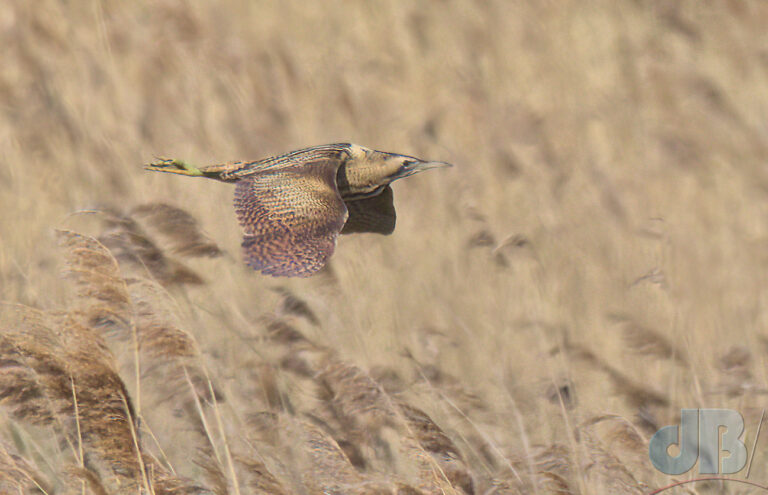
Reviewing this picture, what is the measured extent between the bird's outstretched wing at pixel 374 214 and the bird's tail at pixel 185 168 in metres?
0.32

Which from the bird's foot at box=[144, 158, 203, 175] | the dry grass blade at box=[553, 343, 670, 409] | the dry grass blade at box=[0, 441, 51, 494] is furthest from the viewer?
the dry grass blade at box=[553, 343, 670, 409]

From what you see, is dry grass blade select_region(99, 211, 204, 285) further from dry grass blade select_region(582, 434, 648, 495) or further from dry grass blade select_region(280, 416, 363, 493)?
dry grass blade select_region(582, 434, 648, 495)

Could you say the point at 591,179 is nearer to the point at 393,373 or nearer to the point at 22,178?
the point at 393,373

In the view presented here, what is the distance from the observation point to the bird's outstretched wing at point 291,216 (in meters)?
1.62

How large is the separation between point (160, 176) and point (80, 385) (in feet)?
2.37

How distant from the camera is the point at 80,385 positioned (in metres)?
1.93

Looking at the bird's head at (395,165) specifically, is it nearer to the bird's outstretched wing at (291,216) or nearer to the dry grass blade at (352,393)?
the bird's outstretched wing at (291,216)

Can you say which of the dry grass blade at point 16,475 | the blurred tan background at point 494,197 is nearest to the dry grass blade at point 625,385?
the blurred tan background at point 494,197

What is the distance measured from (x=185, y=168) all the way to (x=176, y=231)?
0.99 feet

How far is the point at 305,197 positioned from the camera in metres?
1.74

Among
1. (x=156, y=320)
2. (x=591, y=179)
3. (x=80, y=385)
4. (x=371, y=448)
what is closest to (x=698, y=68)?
(x=591, y=179)

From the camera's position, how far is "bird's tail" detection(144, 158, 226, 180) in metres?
1.82

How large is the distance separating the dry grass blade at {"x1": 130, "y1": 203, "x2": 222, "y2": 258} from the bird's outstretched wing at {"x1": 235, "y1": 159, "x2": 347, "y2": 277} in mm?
332

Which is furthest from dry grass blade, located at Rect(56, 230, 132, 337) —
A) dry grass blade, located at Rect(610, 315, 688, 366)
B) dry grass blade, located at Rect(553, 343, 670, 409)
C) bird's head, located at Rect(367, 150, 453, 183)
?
dry grass blade, located at Rect(610, 315, 688, 366)
